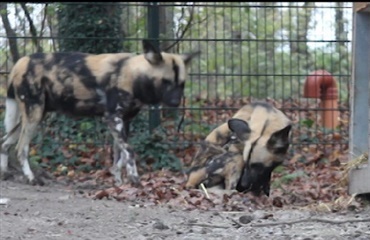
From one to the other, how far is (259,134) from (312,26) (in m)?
5.02

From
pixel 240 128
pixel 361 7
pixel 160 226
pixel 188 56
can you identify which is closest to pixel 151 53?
pixel 188 56

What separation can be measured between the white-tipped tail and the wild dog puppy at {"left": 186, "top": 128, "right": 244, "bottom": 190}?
1.96 meters

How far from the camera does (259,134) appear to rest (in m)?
7.05

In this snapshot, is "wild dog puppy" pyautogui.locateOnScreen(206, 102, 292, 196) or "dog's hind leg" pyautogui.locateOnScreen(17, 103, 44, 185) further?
"dog's hind leg" pyautogui.locateOnScreen(17, 103, 44, 185)

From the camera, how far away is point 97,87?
26.7ft

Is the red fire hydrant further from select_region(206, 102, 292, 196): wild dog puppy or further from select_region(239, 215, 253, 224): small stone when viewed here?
select_region(239, 215, 253, 224): small stone

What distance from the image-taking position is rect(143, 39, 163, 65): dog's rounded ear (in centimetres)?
805

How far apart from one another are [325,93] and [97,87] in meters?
3.46

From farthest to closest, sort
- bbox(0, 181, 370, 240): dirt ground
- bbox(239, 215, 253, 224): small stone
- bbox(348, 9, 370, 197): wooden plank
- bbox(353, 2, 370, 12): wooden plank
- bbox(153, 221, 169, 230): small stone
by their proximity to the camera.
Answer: bbox(348, 9, 370, 197): wooden plank → bbox(353, 2, 370, 12): wooden plank → bbox(239, 215, 253, 224): small stone → bbox(153, 221, 169, 230): small stone → bbox(0, 181, 370, 240): dirt ground

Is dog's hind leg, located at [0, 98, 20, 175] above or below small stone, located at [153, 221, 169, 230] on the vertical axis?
above

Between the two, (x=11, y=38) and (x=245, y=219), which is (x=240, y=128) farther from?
Answer: (x=11, y=38)

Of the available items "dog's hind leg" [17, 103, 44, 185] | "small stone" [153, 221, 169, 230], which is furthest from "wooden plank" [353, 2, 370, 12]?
"dog's hind leg" [17, 103, 44, 185]

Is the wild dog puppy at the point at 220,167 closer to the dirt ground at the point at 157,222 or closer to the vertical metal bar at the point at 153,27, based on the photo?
the dirt ground at the point at 157,222

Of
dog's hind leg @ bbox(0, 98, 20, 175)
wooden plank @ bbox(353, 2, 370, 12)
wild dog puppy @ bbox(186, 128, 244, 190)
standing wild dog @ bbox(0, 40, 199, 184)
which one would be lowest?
wild dog puppy @ bbox(186, 128, 244, 190)
